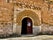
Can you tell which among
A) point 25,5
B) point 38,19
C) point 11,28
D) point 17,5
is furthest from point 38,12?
point 11,28

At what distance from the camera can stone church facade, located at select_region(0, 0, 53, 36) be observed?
31.0 ft

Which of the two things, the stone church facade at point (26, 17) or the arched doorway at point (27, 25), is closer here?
the stone church facade at point (26, 17)

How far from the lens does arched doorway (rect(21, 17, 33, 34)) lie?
437 inches

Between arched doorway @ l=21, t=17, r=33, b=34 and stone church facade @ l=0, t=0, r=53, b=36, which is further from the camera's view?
arched doorway @ l=21, t=17, r=33, b=34

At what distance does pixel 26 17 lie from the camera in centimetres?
1080

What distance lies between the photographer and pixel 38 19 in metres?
10.6

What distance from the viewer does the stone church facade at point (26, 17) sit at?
372 inches

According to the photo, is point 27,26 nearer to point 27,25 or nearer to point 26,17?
point 27,25

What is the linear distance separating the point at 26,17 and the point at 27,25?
0.83 m

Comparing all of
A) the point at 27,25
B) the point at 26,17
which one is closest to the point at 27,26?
the point at 27,25

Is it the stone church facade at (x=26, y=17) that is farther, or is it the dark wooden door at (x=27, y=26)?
the dark wooden door at (x=27, y=26)

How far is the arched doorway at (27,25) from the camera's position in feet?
36.4

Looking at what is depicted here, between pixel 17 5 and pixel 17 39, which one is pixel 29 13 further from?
pixel 17 39

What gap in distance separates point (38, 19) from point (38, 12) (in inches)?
23.1
